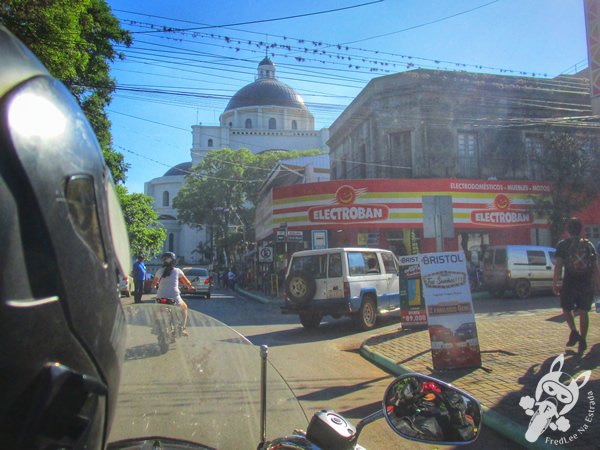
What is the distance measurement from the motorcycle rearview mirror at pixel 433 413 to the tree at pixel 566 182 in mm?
23809

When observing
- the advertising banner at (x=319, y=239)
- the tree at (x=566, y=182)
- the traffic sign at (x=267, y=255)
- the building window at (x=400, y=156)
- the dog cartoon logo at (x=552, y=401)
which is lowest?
the dog cartoon logo at (x=552, y=401)

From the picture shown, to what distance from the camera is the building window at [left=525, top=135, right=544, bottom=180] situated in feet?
82.5

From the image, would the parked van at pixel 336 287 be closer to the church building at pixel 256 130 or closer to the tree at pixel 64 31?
the tree at pixel 64 31

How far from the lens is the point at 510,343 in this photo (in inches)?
310

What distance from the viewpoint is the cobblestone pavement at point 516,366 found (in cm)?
425

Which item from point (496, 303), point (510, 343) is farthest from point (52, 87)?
point (496, 303)

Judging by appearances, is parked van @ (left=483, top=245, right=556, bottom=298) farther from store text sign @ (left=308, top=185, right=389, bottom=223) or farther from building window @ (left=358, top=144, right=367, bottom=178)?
building window @ (left=358, top=144, right=367, bottom=178)

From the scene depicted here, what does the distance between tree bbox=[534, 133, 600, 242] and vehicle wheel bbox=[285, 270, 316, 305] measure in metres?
16.4

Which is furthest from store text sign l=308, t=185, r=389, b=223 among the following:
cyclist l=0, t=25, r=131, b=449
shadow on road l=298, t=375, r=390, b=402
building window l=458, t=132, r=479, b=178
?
cyclist l=0, t=25, r=131, b=449

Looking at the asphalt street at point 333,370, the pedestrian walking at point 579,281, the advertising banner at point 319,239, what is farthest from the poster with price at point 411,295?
the advertising banner at point 319,239

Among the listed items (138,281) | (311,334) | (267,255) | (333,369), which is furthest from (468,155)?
(333,369)

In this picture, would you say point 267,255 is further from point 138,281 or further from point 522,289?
point 522,289

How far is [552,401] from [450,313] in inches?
74.5

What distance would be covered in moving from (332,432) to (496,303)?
15.5 meters
